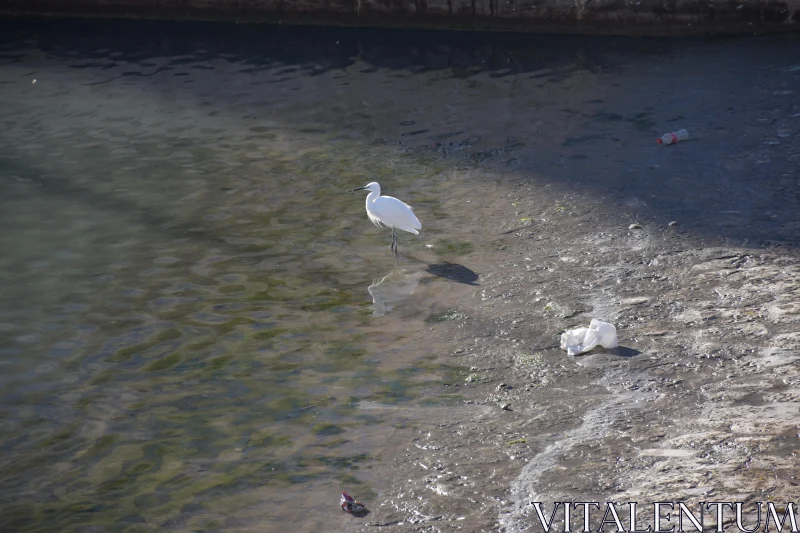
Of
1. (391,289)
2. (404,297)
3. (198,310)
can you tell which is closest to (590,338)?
(404,297)

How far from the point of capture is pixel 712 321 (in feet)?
21.4

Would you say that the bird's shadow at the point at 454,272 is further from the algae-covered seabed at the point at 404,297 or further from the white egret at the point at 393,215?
the white egret at the point at 393,215

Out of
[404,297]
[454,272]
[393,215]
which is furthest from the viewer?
[393,215]

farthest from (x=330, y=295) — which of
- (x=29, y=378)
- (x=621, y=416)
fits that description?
(x=621, y=416)

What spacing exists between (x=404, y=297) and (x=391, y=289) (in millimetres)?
202

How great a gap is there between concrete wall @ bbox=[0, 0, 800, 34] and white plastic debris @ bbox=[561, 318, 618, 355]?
1055cm

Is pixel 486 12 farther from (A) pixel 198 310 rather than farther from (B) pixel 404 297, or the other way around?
(A) pixel 198 310

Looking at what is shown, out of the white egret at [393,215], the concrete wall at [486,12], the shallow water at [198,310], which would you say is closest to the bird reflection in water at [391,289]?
the shallow water at [198,310]

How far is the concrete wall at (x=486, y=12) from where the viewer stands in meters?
15.0

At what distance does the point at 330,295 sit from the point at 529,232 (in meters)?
2.17

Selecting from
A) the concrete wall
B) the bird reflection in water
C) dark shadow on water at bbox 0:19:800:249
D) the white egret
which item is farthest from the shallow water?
the concrete wall

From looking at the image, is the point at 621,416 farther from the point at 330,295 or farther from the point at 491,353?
the point at 330,295

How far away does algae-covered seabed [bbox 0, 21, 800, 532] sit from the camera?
5262 millimetres

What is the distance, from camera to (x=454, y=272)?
27.1 ft
